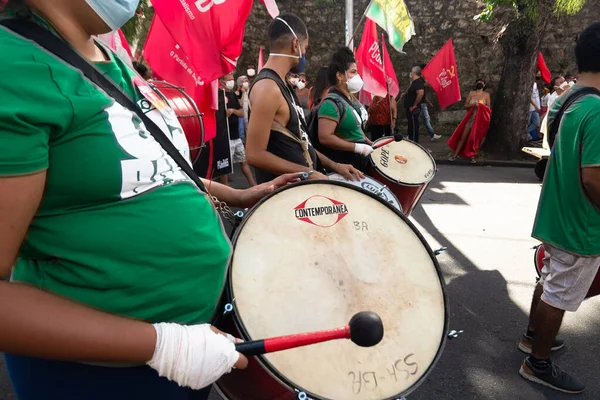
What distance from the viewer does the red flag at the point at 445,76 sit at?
393 inches

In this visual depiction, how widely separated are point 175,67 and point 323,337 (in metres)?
3.46

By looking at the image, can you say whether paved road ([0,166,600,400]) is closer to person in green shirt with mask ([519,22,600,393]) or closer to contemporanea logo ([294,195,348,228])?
person in green shirt with mask ([519,22,600,393])

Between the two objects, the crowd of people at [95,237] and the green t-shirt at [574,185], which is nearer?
the crowd of people at [95,237]

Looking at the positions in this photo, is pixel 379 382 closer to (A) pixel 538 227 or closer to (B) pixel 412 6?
(A) pixel 538 227

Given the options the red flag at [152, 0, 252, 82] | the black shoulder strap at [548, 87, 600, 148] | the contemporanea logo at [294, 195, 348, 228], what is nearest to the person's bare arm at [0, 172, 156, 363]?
the contemporanea logo at [294, 195, 348, 228]

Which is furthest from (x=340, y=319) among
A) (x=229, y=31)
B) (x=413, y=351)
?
(x=229, y=31)

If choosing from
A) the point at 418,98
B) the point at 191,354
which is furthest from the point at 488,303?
the point at 418,98

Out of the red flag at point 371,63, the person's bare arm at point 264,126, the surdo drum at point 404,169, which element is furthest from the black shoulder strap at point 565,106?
the red flag at point 371,63

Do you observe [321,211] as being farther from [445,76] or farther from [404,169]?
[445,76]

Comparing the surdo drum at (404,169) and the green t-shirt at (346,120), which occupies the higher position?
the green t-shirt at (346,120)

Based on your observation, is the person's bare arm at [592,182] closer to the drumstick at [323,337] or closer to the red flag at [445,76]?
the drumstick at [323,337]

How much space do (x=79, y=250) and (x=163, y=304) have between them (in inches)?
7.9

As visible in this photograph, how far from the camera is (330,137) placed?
394 cm

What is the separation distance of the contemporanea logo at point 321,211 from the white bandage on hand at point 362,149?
7.82 feet
